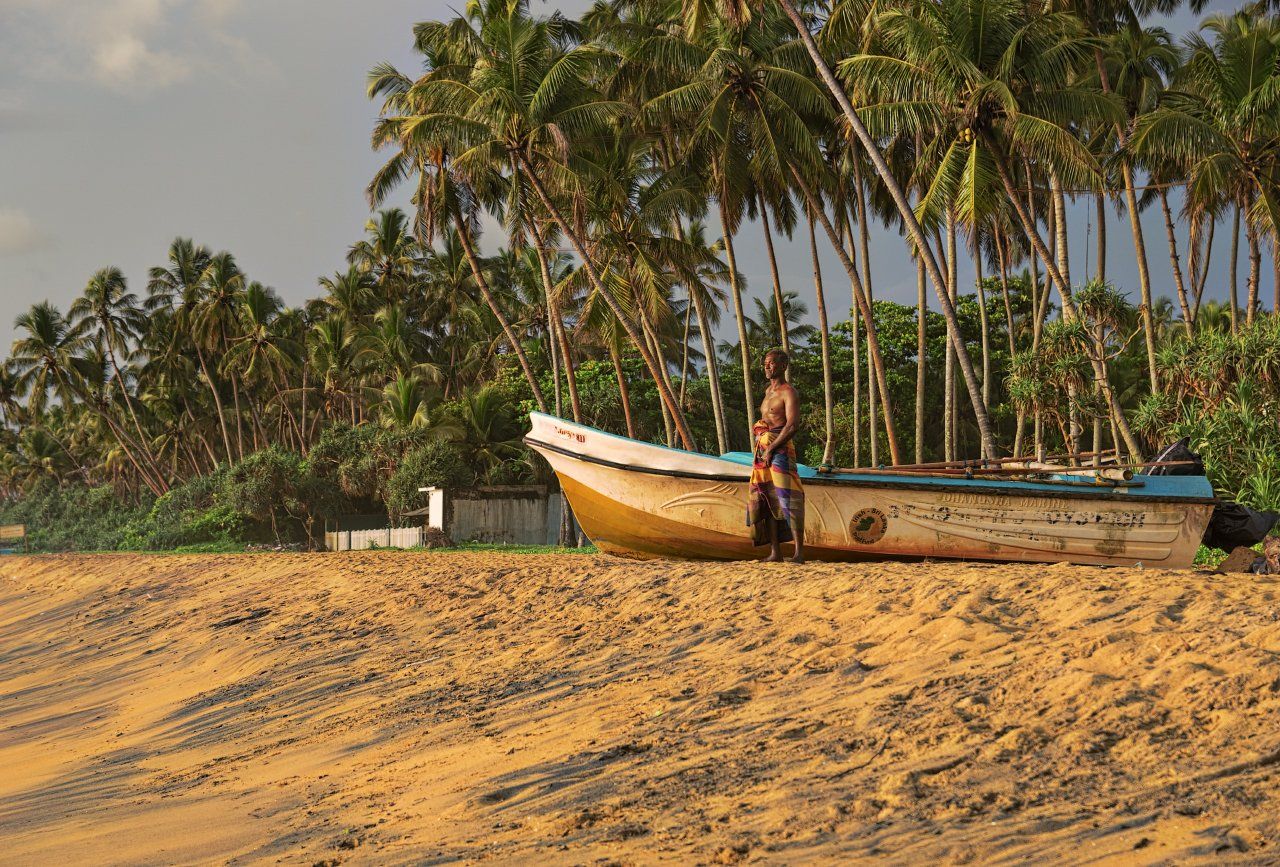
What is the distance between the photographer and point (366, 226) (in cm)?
4578

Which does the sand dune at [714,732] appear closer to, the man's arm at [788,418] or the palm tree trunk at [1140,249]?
the man's arm at [788,418]

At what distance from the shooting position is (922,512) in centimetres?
945

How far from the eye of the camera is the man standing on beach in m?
8.88

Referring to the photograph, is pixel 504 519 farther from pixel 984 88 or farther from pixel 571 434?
pixel 571 434

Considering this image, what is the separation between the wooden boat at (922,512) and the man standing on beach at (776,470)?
1.45 ft

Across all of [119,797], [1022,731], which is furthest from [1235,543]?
[119,797]

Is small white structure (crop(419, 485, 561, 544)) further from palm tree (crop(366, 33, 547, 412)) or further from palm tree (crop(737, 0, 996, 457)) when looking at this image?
palm tree (crop(737, 0, 996, 457))

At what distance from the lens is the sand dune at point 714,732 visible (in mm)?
3631

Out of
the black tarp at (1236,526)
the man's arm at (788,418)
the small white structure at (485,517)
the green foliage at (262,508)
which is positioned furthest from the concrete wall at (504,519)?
the black tarp at (1236,526)

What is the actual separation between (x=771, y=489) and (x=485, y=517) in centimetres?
1903

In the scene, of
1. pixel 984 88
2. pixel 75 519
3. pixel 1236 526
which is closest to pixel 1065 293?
pixel 984 88

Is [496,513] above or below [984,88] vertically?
below

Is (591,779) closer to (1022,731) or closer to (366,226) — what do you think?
(1022,731)

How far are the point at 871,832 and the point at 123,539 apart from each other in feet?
138
